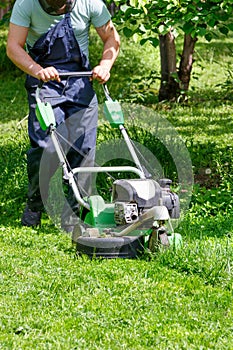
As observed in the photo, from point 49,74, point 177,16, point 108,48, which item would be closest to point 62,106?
point 108,48

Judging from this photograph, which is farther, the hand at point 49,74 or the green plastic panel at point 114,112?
the green plastic panel at point 114,112

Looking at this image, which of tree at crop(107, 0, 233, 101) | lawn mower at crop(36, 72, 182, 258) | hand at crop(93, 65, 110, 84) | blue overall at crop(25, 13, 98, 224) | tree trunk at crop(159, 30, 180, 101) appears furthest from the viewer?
tree trunk at crop(159, 30, 180, 101)

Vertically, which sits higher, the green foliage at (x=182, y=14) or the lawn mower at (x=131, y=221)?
the green foliage at (x=182, y=14)

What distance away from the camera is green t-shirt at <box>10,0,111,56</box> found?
16.6 feet

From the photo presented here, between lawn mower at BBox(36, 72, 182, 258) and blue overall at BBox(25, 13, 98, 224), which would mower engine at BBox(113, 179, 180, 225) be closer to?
lawn mower at BBox(36, 72, 182, 258)

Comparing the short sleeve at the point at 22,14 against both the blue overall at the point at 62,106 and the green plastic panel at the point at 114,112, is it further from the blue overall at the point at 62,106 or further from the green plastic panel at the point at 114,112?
the green plastic panel at the point at 114,112

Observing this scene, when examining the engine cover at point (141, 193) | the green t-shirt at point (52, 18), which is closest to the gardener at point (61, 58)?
the green t-shirt at point (52, 18)

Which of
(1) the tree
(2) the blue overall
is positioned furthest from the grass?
(1) the tree

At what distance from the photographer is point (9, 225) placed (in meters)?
5.63

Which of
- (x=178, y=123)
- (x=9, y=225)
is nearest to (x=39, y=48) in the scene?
(x=9, y=225)

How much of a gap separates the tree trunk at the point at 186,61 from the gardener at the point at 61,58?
4.55 meters

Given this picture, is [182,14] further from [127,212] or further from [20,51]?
[127,212]

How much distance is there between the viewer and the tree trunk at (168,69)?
985 centimetres

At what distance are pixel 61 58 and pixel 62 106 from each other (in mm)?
329
